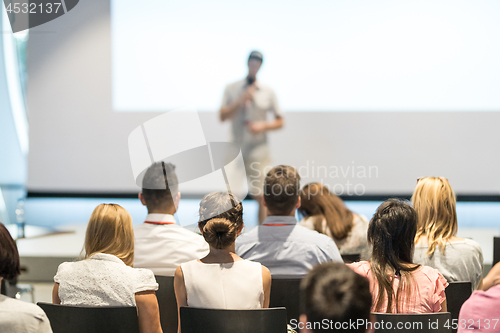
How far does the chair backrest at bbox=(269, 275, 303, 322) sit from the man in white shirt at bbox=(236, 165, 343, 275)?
199 millimetres

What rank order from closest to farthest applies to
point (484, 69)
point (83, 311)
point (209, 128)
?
point (83, 311), point (484, 69), point (209, 128)

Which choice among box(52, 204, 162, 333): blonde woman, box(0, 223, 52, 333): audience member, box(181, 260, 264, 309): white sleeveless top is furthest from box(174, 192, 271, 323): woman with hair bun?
box(0, 223, 52, 333): audience member

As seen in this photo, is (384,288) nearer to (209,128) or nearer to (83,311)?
(83,311)

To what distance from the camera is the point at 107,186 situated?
473cm

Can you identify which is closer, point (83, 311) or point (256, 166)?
point (83, 311)

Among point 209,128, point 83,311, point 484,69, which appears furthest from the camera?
point 209,128

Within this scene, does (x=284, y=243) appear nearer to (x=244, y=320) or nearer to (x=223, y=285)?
(x=223, y=285)

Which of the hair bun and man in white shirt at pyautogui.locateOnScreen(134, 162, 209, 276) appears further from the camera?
man in white shirt at pyautogui.locateOnScreen(134, 162, 209, 276)

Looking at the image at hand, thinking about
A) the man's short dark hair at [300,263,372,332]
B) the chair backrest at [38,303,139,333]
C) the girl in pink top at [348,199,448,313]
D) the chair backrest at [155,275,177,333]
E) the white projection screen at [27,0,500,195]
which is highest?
the white projection screen at [27,0,500,195]

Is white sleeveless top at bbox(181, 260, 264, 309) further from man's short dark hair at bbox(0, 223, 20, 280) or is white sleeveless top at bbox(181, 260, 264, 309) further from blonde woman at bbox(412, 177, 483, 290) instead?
blonde woman at bbox(412, 177, 483, 290)

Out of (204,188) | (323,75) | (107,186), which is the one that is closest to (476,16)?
(323,75)

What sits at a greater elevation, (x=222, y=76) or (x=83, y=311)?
(x=222, y=76)

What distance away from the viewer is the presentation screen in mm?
4273

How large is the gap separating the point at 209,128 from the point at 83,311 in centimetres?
339
